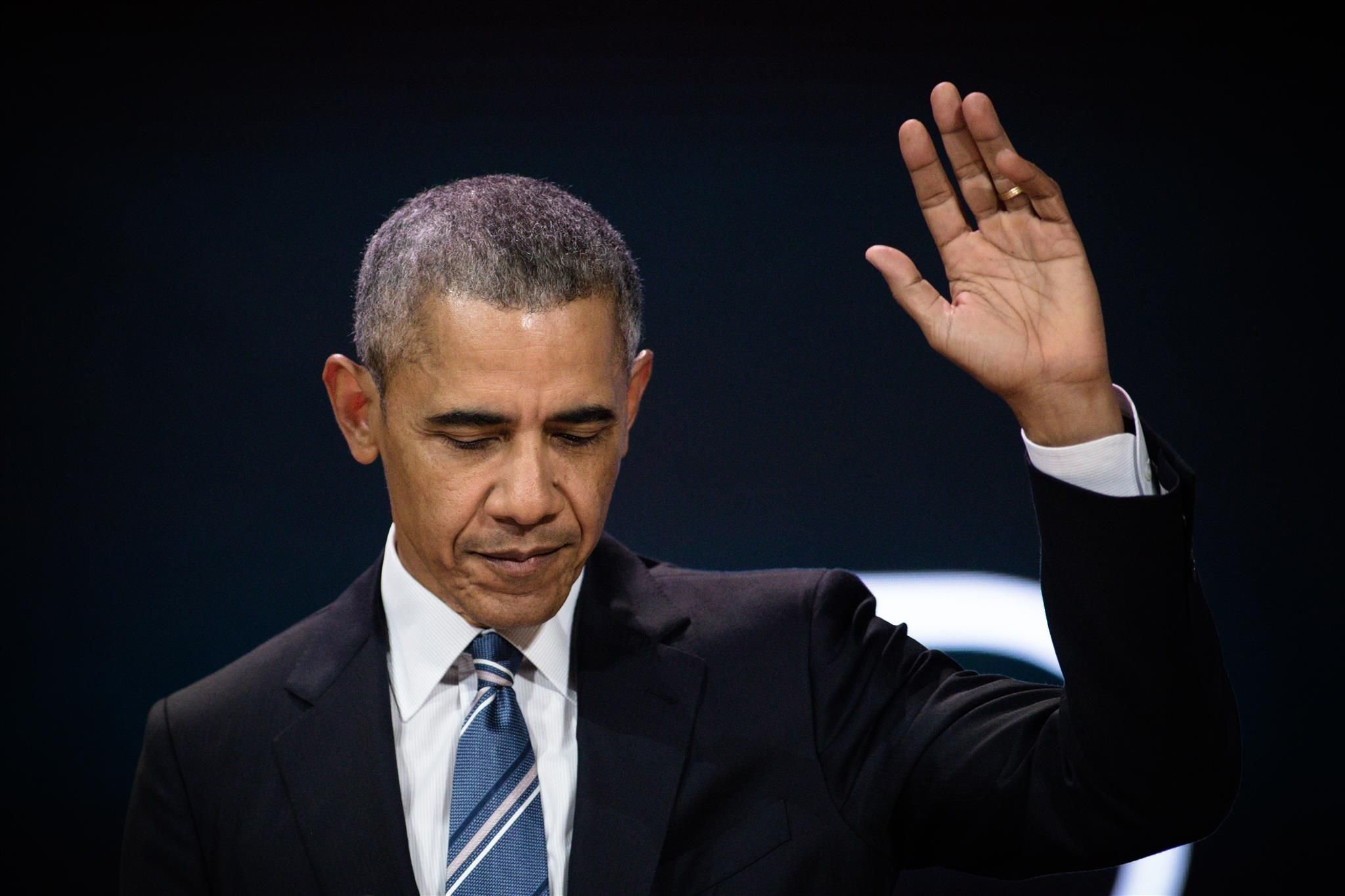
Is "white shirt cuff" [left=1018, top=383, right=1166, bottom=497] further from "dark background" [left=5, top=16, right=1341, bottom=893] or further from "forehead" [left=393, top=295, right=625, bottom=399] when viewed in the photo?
"dark background" [left=5, top=16, right=1341, bottom=893]

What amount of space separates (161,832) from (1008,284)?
4.53ft

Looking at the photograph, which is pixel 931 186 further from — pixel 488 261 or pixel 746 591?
pixel 746 591

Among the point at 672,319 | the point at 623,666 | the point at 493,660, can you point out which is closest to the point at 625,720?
the point at 623,666

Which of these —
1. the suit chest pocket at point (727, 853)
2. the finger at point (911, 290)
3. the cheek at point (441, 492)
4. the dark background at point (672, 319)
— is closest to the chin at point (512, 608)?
the cheek at point (441, 492)

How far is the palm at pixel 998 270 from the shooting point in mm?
1677

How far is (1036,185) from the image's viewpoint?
1.70m

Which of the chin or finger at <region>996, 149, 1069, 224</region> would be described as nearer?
finger at <region>996, 149, 1069, 224</region>

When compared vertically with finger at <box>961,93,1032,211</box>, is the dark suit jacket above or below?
below

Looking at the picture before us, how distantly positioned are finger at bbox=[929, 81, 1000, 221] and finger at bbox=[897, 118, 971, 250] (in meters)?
0.02

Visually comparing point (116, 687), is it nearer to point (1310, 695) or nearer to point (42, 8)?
point (42, 8)

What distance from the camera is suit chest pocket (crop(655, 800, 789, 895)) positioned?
1.94m

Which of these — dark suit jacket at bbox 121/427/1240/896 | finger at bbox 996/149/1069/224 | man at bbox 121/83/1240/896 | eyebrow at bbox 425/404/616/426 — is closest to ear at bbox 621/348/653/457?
man at bbox 121/83/1240/896

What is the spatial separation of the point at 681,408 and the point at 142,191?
1.19 meters

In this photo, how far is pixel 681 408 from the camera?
9.81ft
